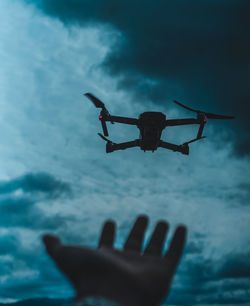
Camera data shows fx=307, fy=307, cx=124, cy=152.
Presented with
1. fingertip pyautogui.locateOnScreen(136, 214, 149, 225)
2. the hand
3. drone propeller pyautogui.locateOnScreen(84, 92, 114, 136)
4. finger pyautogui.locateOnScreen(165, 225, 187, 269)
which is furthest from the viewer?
drone propeller pyautogui.locateOnScreen(84, 92, 114, 136)

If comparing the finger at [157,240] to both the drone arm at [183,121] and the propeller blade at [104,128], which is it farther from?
the propeller blade at [104,128]

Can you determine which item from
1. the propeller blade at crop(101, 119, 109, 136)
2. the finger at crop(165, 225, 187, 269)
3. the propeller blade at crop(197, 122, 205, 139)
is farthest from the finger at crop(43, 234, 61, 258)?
the propeller blade at crop(197, 122, 205, 139)

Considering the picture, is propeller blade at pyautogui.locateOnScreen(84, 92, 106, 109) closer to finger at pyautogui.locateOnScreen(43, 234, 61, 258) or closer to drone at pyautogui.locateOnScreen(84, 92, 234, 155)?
drone at pyautogui.locateOnScreen(84, 92, 234, 155)

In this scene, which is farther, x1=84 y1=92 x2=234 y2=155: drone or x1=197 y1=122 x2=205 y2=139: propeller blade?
x1=197 y1=122 x2=205 y2=139: propeller blade

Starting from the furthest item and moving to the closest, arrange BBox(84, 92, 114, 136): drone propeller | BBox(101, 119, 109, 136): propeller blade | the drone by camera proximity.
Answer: BBox(101, 119, 109, 136): propeller blade → BBox(84, 92, 114, 136): drone propeller → the drone

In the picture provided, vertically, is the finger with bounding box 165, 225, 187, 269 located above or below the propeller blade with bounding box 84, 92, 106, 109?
below

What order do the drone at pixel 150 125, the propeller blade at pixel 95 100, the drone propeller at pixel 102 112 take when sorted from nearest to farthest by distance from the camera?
the propeller blade at pixel 95 100 → the drone at pixel 150 125 → the drone propeller at pixel 102 112

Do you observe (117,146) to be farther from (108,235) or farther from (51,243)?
(51,243)

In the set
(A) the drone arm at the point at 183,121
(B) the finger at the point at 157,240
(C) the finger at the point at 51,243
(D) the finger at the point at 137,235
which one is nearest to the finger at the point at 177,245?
(B) the finger at the point at 157,240
